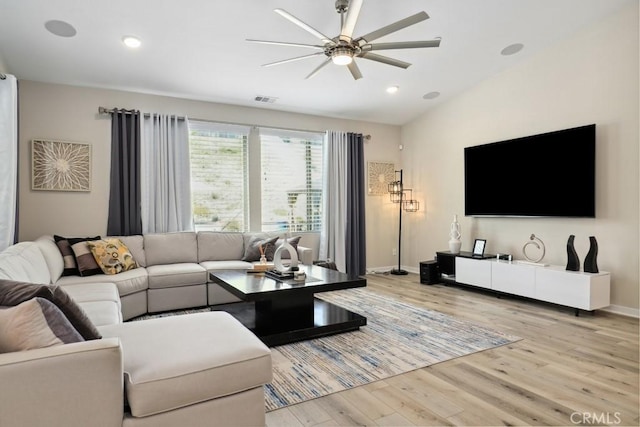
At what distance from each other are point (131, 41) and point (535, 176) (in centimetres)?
479

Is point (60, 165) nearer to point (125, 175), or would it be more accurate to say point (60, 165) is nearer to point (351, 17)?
point (125, 175)

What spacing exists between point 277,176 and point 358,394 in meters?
3.97

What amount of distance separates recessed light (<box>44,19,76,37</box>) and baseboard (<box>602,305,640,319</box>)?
609 cm

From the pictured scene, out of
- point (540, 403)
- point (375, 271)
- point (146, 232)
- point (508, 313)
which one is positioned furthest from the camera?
point (375, 271)

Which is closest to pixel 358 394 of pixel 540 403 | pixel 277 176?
pixel 540 403

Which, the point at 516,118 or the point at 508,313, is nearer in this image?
the point at 508,313

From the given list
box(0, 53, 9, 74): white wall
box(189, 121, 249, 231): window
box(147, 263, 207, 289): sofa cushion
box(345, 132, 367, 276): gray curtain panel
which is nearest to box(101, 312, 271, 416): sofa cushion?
box(147, 263, 207, 289): sofa cushion

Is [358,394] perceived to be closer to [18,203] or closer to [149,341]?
[149,341]

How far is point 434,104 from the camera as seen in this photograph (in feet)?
20.1

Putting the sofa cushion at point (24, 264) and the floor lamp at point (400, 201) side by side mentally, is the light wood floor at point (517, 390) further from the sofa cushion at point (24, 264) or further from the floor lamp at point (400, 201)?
the floor lamp at point (400, 201)

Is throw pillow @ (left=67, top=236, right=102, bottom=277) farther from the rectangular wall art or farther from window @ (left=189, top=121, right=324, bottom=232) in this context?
the rectangular wall art

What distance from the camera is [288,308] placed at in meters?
3.42

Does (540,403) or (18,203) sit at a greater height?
(18,203)

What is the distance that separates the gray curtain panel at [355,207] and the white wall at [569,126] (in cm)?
118
